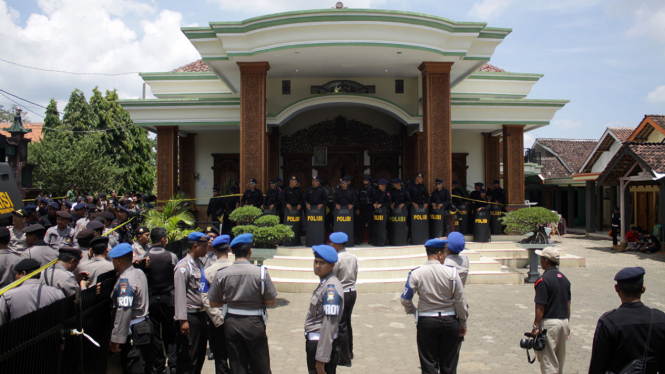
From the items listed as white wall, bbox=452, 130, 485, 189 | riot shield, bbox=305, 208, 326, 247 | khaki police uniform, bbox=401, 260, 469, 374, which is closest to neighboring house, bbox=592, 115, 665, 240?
white wall, bbox=452, 130, 485, 189

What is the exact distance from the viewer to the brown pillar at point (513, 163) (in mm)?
15945

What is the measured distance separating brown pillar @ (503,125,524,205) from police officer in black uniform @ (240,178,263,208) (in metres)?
8.55

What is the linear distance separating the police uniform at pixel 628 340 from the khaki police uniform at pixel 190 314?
12.0 feet

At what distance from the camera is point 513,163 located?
16.1 m

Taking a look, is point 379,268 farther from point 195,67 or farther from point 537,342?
point 195,67

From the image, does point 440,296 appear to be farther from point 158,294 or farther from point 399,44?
point 399,44

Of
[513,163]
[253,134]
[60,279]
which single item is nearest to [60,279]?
[60,279]

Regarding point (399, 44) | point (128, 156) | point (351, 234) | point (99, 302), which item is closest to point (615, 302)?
point (351, 234)

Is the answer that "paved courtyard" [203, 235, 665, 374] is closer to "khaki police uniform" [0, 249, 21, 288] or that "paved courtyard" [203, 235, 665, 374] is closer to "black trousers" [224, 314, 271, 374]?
"black trousers" [224, 314, 271, 374]

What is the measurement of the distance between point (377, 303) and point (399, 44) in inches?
262

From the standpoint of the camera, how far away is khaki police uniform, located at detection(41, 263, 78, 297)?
4.38 metres

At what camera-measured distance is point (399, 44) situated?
12.0m

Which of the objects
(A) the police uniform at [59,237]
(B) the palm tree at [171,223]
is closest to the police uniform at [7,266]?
(A) the police uniform at [59,237]

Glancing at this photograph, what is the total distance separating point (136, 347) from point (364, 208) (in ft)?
26.1
